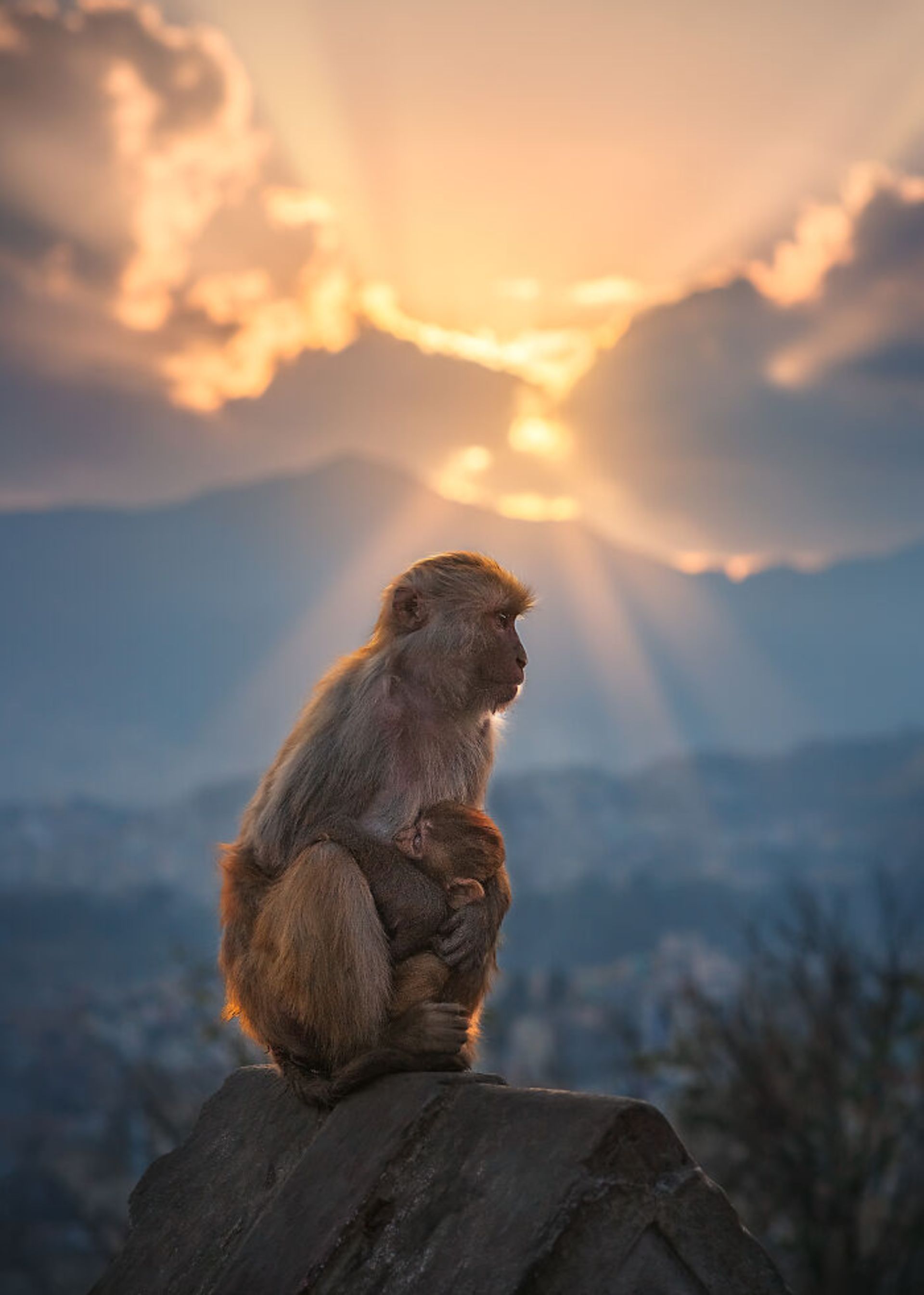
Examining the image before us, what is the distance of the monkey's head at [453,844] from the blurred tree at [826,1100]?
1244cm

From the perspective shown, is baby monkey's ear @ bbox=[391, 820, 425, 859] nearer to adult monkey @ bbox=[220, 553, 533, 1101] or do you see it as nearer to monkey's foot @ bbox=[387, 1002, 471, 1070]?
adult monkey @ bbox=[220, 553, 533, 1101]

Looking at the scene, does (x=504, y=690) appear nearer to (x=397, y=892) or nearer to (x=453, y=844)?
(x=453, y=844)

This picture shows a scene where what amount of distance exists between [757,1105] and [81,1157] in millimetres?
39790

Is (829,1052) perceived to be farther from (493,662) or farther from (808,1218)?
(493,662)

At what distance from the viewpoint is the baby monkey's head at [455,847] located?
4.90 metres

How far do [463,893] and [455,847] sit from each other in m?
0.17

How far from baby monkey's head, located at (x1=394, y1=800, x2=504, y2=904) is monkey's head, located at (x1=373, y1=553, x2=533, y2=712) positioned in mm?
484

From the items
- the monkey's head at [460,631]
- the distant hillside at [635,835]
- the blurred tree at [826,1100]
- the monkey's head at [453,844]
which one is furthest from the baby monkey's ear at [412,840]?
the distant hillside at [635,835]

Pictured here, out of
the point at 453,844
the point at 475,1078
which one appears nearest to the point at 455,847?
the point at 453,844

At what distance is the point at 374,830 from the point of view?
16.3ft

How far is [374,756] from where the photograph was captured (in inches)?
199

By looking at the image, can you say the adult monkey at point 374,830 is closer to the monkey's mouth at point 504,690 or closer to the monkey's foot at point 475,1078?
the monkey's mouth at point 504,690

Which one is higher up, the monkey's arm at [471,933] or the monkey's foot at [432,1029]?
the monkey's arm at [471,933]

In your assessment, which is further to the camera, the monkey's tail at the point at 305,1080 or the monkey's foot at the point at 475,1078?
the monkey's tail at the point at 305,1080
